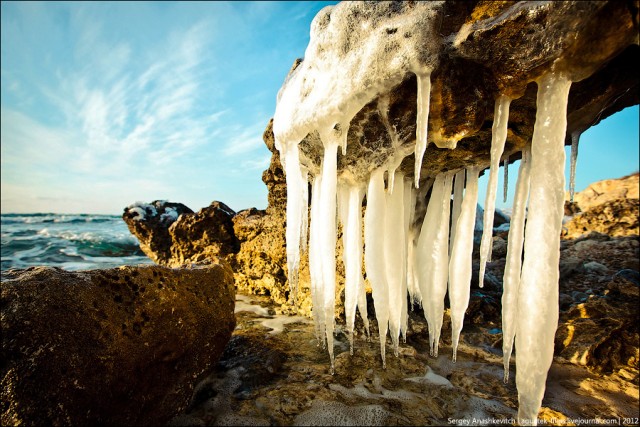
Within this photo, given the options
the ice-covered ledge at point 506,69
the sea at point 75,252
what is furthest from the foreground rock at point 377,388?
the sea at point 75,252

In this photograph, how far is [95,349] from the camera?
2066 mm

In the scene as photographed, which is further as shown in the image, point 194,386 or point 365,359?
point 365,359

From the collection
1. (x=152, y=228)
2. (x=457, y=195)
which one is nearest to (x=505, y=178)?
(x=457, y=195)

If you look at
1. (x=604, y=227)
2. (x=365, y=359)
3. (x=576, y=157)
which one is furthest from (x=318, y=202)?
(x=604, y=227)

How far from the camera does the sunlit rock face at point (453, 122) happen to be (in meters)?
1.93

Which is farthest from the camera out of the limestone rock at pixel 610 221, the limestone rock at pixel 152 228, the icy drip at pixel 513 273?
the limestone rock at pixel 610 221

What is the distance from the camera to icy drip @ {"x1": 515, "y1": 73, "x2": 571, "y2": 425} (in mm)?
1993

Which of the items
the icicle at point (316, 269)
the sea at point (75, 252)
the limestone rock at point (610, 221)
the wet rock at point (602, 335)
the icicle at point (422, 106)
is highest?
the icicle at point (422, 106)

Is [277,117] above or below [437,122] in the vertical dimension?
above

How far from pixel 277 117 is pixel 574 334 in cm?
422

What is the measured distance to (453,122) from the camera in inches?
97.8

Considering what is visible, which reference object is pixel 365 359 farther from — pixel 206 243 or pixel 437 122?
pixel 206 243

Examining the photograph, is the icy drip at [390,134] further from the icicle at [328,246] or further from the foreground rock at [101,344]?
the foreground rock at [101,344]

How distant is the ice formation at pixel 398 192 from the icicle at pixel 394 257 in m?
0.01
